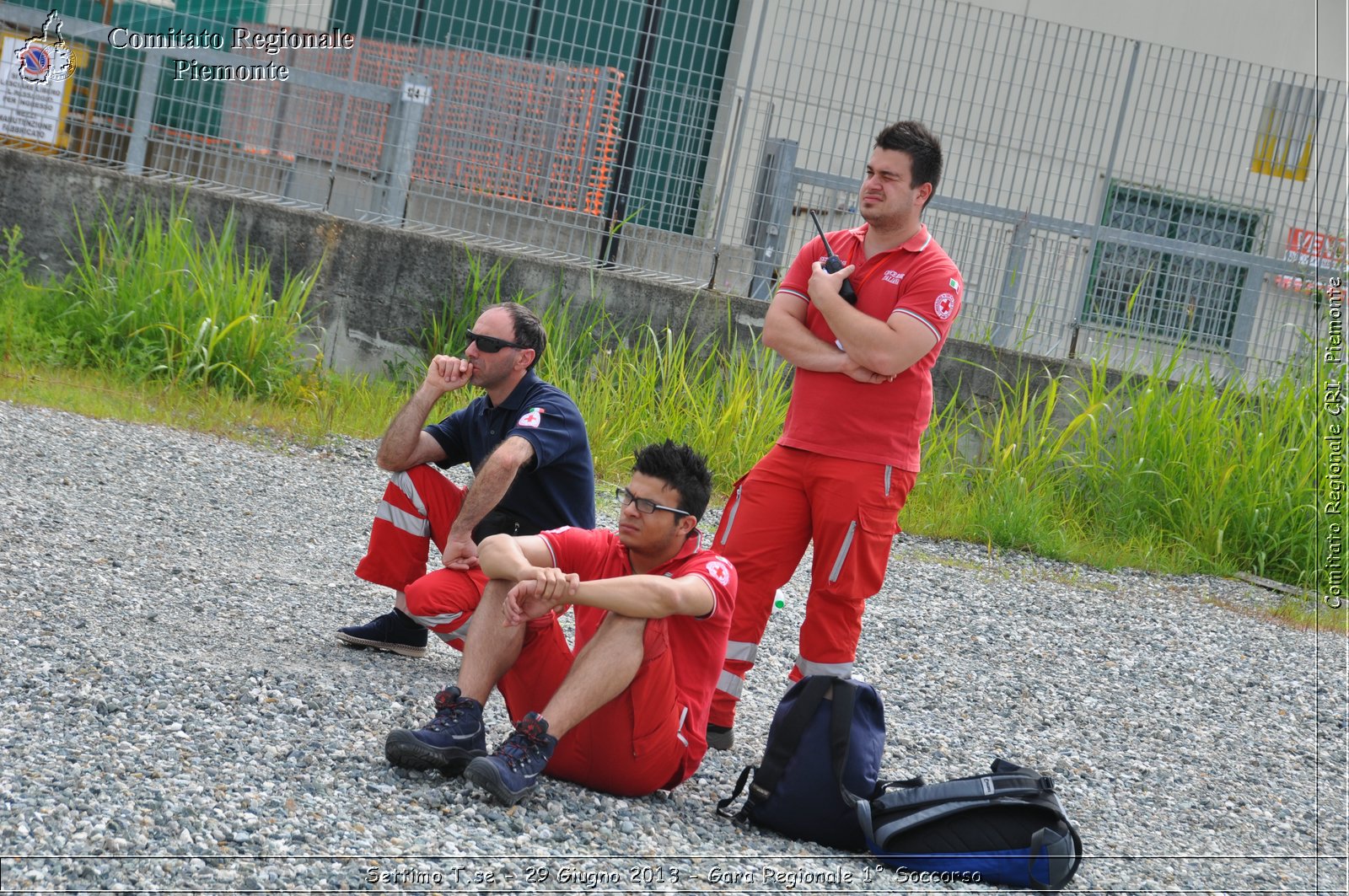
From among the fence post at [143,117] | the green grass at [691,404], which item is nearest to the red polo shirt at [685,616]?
the green grass at [691,404]

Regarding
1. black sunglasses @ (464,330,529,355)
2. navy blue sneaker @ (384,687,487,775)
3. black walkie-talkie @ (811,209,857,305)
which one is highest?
black walkie-talkie @ (811,209,857,305)

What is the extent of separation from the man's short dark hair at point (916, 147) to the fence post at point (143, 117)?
21.4 ft

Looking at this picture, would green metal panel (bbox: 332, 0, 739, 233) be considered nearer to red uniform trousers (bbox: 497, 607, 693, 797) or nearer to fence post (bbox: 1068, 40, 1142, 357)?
fence post (bbox: 1068, 40, 1142, 357)

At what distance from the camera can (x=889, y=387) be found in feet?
13.8

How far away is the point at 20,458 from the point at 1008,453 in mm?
5965

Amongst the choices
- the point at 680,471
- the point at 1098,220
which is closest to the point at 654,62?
the point at 1098,220

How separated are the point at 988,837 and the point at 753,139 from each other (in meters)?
6.67

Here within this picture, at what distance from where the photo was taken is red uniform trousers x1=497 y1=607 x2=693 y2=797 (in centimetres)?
349

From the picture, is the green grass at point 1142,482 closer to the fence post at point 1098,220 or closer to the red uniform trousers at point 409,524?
the fence post at point 1098,220

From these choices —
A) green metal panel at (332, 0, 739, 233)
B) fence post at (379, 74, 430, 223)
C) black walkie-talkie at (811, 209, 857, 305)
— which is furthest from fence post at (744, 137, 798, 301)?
black walkie-talkie at (811, 209, 857, 305)

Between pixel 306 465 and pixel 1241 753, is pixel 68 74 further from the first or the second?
pixel 1241 753

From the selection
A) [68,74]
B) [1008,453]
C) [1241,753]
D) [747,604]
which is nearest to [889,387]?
[747,604]

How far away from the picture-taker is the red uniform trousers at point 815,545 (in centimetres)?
411

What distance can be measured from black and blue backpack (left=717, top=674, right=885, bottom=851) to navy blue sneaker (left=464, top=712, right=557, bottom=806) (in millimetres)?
645
